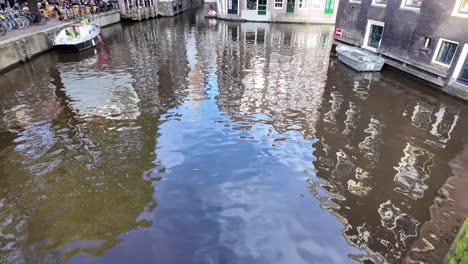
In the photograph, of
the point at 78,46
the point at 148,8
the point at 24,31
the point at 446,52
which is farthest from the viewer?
the point at 148,8

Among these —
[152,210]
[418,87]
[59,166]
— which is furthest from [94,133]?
[418,87]

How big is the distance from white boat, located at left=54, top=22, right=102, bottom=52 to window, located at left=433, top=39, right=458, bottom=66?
85.9ft

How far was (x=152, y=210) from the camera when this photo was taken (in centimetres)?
805

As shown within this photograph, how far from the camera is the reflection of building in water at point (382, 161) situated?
7680 millimetres

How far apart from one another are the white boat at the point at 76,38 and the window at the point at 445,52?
2619 centimetres

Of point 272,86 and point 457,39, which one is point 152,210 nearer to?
point 272,86

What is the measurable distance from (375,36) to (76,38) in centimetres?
2491

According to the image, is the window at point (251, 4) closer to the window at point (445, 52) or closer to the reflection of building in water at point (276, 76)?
the reflection of building in water at point (276, 76)

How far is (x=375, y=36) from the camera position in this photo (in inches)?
942

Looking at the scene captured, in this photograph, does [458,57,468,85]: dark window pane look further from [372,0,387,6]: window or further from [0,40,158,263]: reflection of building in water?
[0,40,158,263]: reflection of building in water

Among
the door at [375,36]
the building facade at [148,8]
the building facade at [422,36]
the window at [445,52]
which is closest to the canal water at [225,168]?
the building facade at [422,36]

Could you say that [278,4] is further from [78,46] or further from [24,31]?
[24,31]

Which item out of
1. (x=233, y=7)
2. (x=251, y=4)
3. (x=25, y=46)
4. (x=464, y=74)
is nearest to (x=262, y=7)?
(x=251, y=4)

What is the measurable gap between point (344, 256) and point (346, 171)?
3665 millimetres
